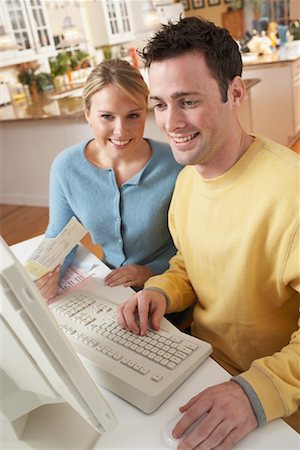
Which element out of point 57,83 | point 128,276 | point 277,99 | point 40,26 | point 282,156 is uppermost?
point 40,26

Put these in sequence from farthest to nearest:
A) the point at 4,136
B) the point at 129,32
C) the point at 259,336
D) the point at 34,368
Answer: the point at 129,32 → the point at 4,136 → the point at 259,336 → the point at 34,368

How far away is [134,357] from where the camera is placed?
0.82 meters

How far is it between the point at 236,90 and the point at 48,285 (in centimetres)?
68

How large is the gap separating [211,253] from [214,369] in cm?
28

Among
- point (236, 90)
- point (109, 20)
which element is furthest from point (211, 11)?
point (236, 90)

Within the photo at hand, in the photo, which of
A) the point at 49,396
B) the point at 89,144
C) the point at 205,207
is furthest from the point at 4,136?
the point at 49,396

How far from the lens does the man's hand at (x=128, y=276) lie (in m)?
1.18

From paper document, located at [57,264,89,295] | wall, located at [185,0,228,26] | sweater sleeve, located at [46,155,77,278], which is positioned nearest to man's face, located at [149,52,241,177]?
paper document, located at [57,264,89,295]

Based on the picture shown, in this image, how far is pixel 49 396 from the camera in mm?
631

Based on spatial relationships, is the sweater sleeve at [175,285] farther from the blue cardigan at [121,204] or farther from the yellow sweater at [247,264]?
the blue cardigan at [121,204]

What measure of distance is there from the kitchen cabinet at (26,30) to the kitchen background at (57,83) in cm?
1

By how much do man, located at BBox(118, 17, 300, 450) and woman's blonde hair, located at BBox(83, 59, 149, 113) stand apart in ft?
1.20

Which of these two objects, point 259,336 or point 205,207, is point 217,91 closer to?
point 205,207

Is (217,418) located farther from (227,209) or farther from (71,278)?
(71,278)
